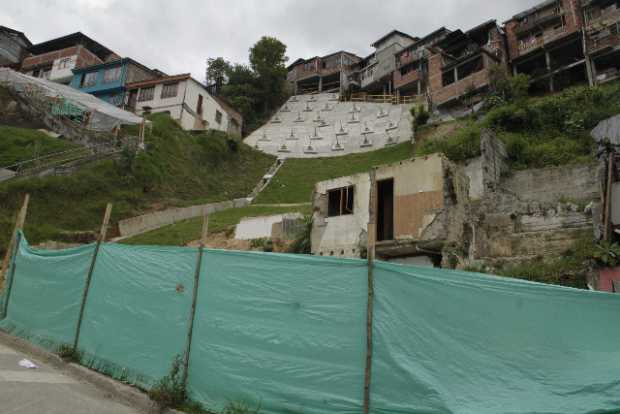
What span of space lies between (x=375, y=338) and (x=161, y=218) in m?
22.4

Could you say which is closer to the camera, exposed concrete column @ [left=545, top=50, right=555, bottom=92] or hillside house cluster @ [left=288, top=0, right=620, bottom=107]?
hillside house cluster @ [left=288, top=0, right=620, bottom=107]

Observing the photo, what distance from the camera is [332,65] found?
2361 inches

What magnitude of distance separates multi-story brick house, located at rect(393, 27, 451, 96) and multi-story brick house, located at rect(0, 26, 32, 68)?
44353 mm

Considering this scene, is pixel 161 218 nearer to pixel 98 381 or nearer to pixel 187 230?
pixel 187 230

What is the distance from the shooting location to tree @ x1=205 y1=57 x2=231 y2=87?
177 feet

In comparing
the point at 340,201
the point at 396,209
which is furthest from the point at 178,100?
the point at 396,209

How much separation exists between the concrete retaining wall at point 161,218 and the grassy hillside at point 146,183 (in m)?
0.64

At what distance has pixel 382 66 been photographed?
54438 mm

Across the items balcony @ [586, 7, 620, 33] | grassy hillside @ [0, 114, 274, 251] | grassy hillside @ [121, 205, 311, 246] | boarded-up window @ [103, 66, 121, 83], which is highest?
balcony @ [586, 7, 620, 33]

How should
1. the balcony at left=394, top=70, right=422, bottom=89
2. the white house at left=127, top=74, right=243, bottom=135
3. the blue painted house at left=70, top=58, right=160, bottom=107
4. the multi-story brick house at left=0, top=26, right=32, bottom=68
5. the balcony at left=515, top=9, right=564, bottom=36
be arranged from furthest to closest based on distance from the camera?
the multi-story brick house at left=0, top=26, right=32, bottom=68 < the balcony at left=394, top=70, right=422, bottom=89 < the blue painted house at left=70, top=58, right=160, bottom=107 < the white house at left=127, top=74, right=243, bottom=135 < the balcony at left=515, top=9, right=564, bottom=36

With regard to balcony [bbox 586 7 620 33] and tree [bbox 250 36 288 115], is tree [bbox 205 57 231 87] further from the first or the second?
balcony [bbox 586 7 620 33]

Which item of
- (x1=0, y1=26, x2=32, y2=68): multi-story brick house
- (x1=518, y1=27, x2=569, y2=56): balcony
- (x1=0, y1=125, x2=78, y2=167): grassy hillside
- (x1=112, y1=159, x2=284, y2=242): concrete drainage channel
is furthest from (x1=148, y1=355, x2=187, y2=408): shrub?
(x1=0, y1=26, x2=32, y2=68): multi-story brick house

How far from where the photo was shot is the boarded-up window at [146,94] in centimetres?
3962

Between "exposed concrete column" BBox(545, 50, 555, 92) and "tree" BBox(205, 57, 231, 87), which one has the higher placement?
"tree" BBox(205, 57, 231, 87)
